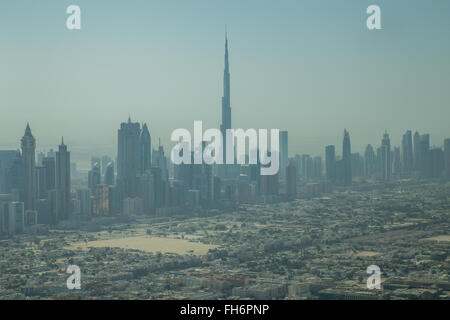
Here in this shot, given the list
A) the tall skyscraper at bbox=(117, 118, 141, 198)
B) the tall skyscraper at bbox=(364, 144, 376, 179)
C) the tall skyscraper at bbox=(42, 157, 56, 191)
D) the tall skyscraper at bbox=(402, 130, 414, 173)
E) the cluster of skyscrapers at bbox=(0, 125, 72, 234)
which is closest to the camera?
the cluster of skyscrapers at bbox=(0, 125, 72, 234)

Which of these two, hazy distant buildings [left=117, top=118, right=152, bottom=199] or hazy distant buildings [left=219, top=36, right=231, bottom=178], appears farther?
hazy distant buildings [left=219, top=36, right=231, bottom=178]

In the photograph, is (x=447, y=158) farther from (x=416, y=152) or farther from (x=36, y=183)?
(x=36, y=183)

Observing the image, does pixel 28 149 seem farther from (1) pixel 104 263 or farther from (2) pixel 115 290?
(2) pixel 115 290

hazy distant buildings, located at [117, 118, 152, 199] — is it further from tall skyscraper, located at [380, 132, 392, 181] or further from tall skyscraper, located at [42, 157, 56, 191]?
tall skyscraper, located at [380, 132, 392, 181]

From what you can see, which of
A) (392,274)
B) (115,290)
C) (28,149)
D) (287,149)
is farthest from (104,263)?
(287,149)

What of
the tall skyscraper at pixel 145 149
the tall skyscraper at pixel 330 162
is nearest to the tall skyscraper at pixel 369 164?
the tall skyscraper at pixel 330 162

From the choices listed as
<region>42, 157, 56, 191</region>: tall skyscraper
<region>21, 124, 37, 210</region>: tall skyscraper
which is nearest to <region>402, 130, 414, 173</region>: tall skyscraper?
<region>42, 157, 56, 191</region>: tall skyscraper

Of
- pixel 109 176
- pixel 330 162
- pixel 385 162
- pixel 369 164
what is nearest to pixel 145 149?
pixel 109 176
